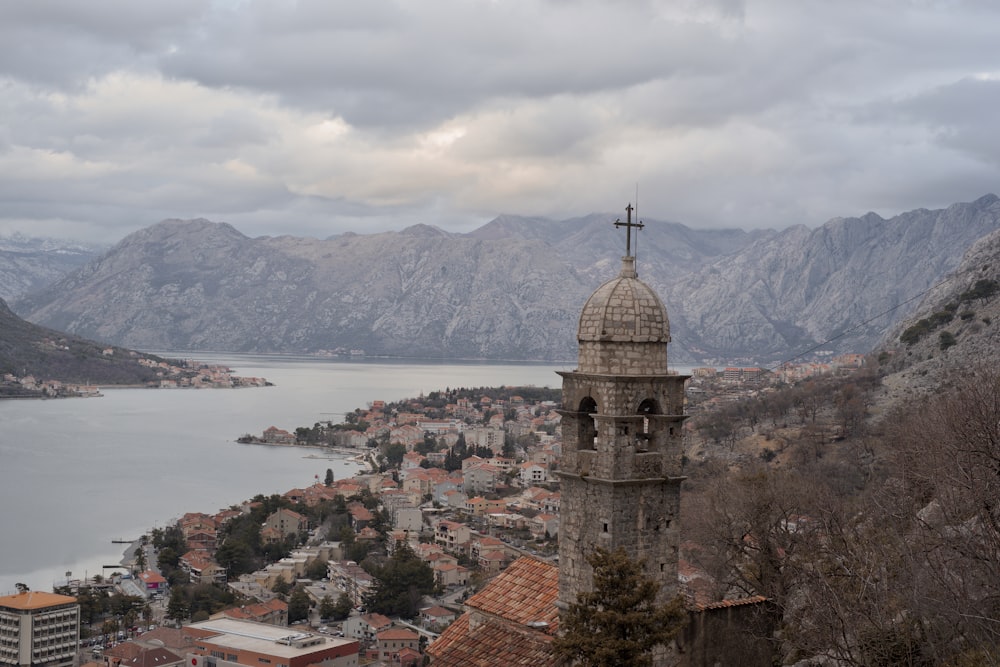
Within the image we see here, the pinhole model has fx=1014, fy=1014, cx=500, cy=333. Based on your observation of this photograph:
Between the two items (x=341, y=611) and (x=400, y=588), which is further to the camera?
(x=400, y=588)

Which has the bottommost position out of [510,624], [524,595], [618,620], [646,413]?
[510,624]

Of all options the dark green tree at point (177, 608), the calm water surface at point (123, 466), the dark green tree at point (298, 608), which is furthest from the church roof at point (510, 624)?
the calm water surface at point (123, 466)

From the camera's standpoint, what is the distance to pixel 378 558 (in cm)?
4606

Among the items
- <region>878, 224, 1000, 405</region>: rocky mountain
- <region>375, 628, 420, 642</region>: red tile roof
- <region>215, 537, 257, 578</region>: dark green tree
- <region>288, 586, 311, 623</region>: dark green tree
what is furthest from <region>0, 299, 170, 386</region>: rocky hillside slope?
<region>878, 224, 1000, 405</region>: rocky mountain

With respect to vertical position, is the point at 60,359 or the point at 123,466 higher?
the point at 60,359

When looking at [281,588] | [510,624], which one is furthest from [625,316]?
[281,588]

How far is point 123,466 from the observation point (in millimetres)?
75312

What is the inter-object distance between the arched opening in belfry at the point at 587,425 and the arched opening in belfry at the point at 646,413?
444 millimetres

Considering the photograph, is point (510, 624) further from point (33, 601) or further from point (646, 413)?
point (33, 601)

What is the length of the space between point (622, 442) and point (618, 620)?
5.50ft

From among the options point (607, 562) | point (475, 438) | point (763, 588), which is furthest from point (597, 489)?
point (475, 438)

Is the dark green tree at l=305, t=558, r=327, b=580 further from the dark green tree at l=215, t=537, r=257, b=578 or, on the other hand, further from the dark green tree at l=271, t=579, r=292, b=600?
the dark green tree at l=215, t=537, r=257, b=578

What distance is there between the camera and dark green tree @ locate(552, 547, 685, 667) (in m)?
8.45

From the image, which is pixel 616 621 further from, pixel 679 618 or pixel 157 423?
pixel 157 423
